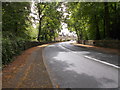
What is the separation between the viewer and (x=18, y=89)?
3406mm

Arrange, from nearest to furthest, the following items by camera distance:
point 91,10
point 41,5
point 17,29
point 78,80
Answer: point 78,80 < point 91,10 < point 17,29 < point 41,5

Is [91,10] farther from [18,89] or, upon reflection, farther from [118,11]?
[18,89]

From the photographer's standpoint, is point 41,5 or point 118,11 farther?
point 41,5

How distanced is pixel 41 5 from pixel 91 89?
30.4 metres

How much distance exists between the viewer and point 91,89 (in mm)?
3383

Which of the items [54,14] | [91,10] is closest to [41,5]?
[54,14]

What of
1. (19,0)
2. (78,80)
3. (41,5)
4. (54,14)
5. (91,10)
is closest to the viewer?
(78,80)

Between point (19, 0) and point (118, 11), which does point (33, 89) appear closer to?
point (19, 0)

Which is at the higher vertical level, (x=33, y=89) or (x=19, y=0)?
(x=19, y=0)

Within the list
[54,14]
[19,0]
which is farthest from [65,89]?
[54,14]

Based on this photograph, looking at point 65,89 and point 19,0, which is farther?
point 19,0

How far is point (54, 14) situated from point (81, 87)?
25.4 meters

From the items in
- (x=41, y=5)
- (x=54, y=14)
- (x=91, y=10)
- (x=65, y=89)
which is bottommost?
(x=65, y=89)

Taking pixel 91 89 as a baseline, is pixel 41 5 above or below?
above
